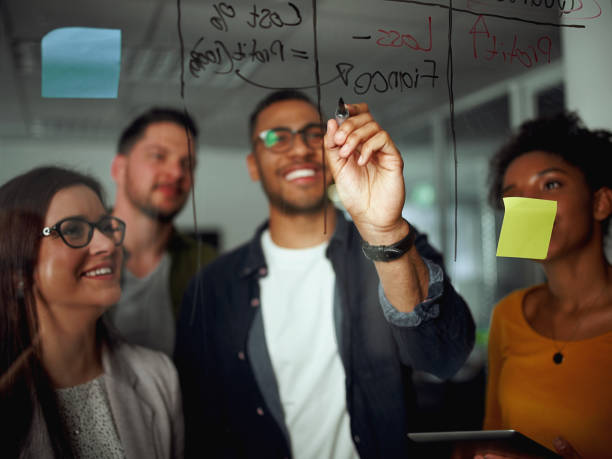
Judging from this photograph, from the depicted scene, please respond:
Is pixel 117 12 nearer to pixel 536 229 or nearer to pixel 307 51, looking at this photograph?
pixel 307 51

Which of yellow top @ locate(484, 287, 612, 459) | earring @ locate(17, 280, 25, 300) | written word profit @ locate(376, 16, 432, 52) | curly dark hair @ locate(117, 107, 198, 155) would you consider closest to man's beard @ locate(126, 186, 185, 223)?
curly dark hair @ locate(117, 107, 198, 155)

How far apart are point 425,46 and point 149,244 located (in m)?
0.86

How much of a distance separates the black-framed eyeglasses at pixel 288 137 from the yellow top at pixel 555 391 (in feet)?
2.13

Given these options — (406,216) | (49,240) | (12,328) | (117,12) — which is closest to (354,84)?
(406,216)

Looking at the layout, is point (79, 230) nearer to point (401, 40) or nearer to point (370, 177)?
point (370, 177)

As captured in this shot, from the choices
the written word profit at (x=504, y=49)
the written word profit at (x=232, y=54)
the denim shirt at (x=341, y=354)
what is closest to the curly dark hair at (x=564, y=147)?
the written word profit at (x=504, y=49)

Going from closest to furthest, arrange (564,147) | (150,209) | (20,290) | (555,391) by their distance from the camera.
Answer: (20,290), (555,391), (564,147), (150,209)

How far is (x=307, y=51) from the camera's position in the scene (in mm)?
924

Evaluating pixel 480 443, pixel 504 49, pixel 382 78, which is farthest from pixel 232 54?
pixel 480 443

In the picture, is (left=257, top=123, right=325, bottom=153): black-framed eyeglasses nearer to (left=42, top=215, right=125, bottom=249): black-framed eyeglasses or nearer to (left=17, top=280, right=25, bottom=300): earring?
(left=42, top=215, right=125, bottom=249): black-framed eyeglasses

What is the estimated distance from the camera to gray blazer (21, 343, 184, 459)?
94cm

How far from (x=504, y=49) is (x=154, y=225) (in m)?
0.95

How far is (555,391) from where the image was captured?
3.11 ft

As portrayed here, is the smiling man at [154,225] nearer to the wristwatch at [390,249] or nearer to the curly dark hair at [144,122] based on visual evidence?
the curly dark hair at [144,122]
